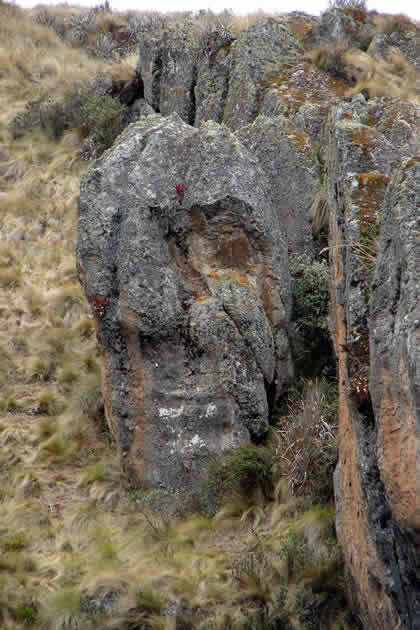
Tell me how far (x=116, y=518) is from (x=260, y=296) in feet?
9.49

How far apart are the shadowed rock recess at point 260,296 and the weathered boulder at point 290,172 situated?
2cm

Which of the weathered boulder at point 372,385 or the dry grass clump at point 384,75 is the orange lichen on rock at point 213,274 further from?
the dry grass clump at point 384,75

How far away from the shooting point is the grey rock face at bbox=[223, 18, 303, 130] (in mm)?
10320

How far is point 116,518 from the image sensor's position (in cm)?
577

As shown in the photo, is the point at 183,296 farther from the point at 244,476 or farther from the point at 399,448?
the point at 399,448

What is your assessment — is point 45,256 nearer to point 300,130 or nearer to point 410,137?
point 300,130

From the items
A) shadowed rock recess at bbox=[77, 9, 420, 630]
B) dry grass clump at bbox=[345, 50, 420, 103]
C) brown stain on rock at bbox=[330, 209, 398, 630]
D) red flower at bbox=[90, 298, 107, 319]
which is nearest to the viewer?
shadowed rock recess at bbox=[77, 9, 420, 630]

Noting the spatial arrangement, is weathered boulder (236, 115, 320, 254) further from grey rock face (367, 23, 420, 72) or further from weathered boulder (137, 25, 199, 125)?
grey rock face (367, 23, 420, 72)

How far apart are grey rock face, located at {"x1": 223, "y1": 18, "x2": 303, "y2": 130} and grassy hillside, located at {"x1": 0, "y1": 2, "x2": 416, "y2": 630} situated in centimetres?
429

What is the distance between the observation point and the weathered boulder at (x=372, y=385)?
10.0ft

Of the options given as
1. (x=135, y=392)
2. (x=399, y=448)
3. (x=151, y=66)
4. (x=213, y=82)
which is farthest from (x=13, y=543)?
(x=151, y=66)

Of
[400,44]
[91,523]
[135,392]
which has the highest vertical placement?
[400,44]

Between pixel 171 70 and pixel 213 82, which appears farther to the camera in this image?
pixel 171 70

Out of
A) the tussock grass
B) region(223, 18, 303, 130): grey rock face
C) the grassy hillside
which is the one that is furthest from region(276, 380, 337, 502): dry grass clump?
region(223, 18, 303, 130): grey rock face
